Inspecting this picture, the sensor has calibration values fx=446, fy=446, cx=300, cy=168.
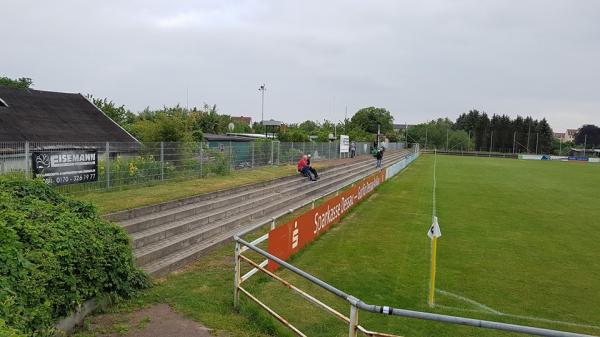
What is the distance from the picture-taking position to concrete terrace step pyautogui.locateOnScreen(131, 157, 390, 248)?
9179mm

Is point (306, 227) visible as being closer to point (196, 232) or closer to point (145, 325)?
point (196, 232)

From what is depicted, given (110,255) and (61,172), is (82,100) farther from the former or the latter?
(110,255)

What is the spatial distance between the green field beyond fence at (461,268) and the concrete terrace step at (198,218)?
2621mm

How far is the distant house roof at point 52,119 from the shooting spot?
24.9 m

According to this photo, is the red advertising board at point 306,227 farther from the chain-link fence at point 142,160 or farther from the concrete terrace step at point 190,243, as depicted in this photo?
the chain-link fence at point 142,160

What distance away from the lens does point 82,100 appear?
32.9 meters

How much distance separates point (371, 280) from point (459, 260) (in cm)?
319

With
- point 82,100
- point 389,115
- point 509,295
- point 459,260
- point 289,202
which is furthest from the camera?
point 389,115

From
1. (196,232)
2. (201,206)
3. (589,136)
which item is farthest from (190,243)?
(589,136)

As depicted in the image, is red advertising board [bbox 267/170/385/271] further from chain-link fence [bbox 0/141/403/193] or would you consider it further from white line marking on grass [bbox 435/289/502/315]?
chain-link fence [bbox 0/141/403/193]

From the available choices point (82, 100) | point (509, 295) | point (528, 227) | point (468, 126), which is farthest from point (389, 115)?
point (509, 295)

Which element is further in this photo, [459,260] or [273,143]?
[273,143]

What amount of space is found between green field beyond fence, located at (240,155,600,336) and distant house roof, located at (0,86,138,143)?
18495 millimetres

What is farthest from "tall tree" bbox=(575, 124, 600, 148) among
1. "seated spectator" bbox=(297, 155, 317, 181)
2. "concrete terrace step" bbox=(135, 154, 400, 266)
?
"concrete terrace step" bbox=(135, 154, 400, 266)
